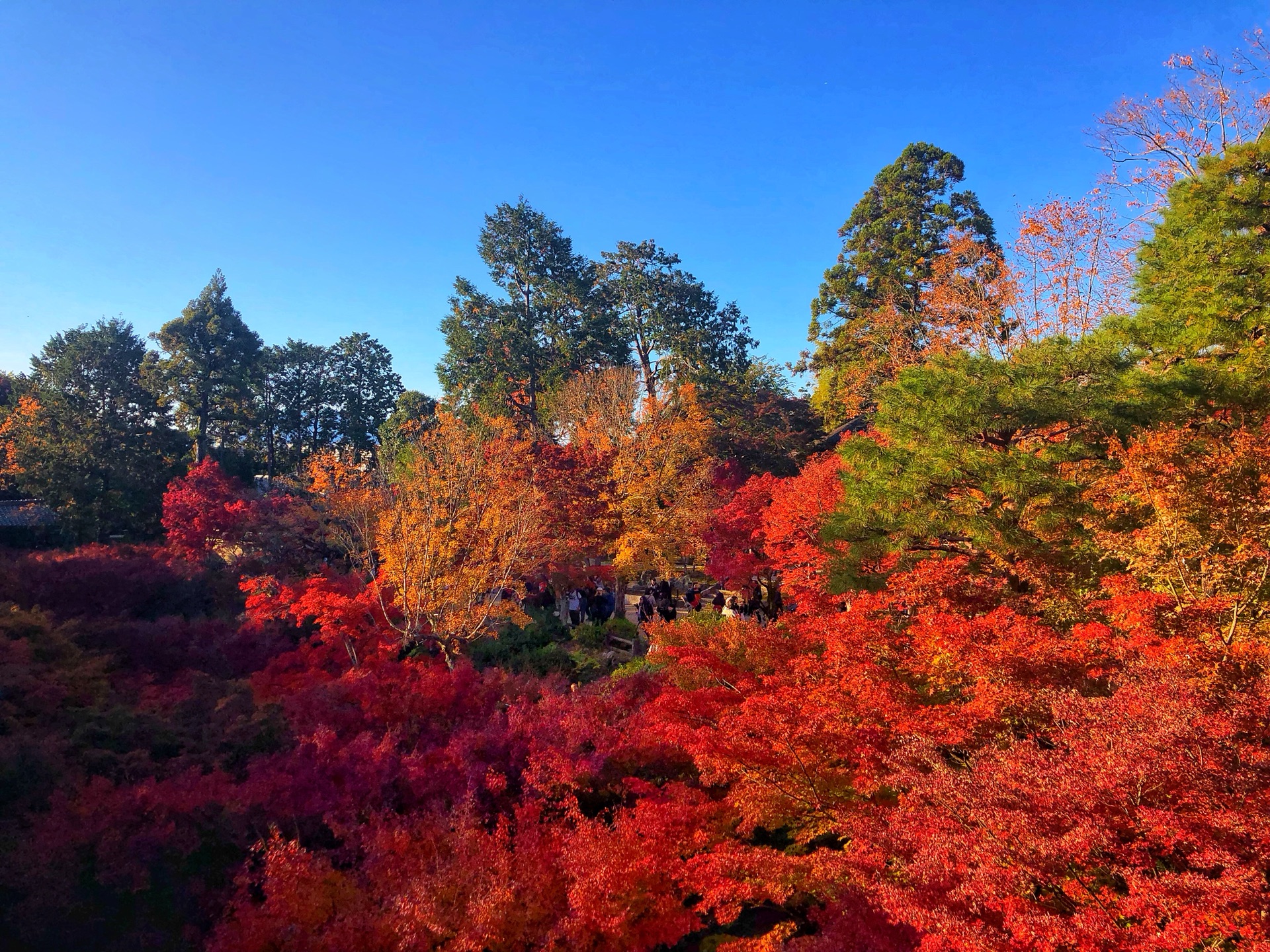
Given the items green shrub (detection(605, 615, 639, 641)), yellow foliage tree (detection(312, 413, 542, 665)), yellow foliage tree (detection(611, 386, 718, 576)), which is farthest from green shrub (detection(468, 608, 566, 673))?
yellow foliage tree (detection(611, 386, 718, 576))

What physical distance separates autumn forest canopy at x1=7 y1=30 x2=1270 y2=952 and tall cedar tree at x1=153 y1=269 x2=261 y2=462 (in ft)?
57.6

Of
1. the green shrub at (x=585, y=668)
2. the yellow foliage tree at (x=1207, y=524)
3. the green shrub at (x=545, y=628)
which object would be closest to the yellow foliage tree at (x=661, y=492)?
the green shrub at (x=545, y=628)

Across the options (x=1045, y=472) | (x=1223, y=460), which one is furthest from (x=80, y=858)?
(x=1223, y=460)

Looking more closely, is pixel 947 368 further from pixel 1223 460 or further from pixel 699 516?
pixel 699 516

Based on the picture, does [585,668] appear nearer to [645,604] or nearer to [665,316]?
[645,604]

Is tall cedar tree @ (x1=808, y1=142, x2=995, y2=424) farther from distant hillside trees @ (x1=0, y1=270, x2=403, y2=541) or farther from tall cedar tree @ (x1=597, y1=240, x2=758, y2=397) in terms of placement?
distant hillside trees @ (x1=0, y1=270, x2=403, y2=541)

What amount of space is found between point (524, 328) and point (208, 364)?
1818 centimetres

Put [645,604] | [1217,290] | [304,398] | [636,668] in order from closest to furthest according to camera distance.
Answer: [1217,290] < [636,668] < [645,604] < [304,398]

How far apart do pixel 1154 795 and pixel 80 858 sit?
11.0 metres

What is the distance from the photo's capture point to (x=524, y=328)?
30.6 meters

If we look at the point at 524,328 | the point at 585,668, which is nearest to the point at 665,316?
the point at 524,328

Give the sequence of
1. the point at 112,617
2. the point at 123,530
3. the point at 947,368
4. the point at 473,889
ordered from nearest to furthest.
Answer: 1. the point at 473,889
2. the point at 947,368
3. the point at 112,617
4. the point at 123,530

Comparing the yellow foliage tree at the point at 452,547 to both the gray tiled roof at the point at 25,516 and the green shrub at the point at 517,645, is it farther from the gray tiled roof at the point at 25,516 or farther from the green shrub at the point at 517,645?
the gray tiled roof at the point at 25,516

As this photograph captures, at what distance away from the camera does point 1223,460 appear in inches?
318
